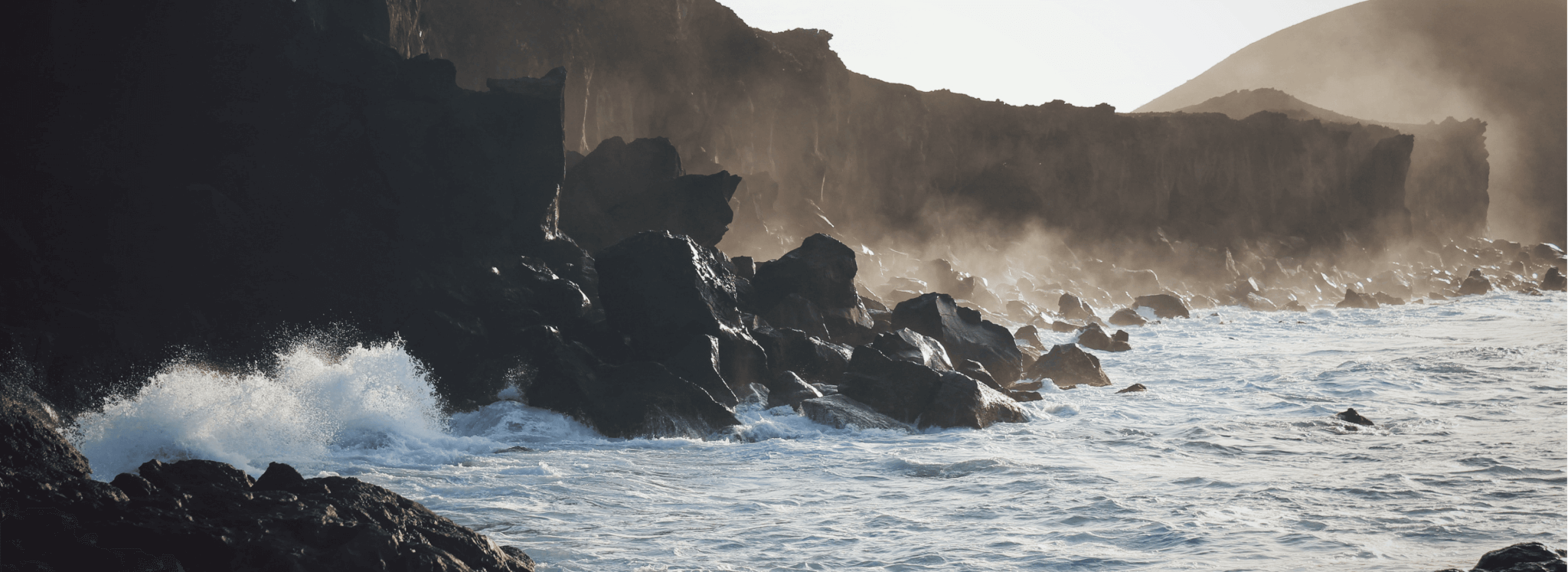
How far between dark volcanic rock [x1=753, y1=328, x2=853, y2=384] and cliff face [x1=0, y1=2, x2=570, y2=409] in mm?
4306

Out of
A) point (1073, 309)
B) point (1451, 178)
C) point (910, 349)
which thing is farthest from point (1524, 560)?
point (1451, 178)

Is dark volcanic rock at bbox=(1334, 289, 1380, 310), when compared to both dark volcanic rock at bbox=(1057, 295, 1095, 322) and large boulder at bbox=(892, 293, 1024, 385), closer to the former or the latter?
dark volcanic rock at bbox=(1057, 295, 1095, 322)

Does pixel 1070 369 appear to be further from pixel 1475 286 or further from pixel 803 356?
pixel 1475 286

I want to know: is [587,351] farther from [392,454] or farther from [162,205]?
[162,205]

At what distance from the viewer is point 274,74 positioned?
14516 millimetres

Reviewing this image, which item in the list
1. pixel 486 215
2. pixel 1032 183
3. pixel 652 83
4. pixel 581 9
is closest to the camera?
pixel 486 215

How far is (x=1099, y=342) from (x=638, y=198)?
499 inches

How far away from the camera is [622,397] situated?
13078mm

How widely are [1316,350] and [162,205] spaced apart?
2470 centimetres

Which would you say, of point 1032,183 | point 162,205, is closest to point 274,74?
point 162,205

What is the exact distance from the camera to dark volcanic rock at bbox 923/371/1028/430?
45.1 ft

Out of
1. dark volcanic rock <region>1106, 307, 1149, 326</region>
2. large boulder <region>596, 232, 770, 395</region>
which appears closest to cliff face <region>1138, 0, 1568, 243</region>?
dark volcanic rock <region>1106, 307, 1149, 326</region>

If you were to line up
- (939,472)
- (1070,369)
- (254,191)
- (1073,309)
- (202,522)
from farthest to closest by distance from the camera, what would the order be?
(1073,309) → (1070,369) → (254,191) → (939,472) → (202,522)

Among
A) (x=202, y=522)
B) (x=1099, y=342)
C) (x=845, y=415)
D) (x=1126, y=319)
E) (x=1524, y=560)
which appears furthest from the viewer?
(x=1126, y=319)
